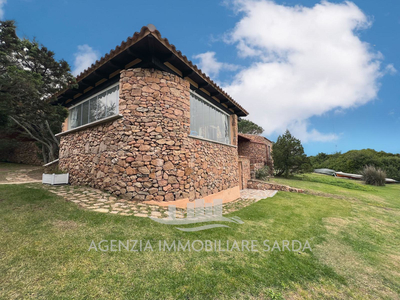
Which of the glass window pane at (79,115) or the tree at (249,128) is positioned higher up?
the tree at (249,128)

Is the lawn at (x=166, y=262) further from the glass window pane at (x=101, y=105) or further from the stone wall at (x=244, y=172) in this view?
the stone wall at (x=244, y=172)

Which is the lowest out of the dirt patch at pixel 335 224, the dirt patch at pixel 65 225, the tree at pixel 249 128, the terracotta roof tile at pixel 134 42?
the dirt patch at pixel 335 224

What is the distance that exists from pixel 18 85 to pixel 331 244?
29.6 ft

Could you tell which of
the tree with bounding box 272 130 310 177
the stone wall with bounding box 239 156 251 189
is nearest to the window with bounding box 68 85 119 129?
the stone wall with bounding box 239 156 251 189

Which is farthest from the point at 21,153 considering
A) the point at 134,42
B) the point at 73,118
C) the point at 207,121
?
the point at 207,121

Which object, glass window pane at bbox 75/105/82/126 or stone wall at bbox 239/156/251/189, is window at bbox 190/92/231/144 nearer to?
stone wall at bbox 239/156/251/189

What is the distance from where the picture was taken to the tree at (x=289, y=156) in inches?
694

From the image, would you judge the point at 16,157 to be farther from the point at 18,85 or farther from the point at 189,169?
the point at 189,169

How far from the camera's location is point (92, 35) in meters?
8.60

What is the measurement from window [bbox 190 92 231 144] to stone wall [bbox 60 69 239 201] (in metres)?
0.56

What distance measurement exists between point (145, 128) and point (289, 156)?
57.2ft

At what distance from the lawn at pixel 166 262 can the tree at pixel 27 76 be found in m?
2.72

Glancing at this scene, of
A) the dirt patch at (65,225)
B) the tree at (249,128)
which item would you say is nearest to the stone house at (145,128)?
the dirt patch at (65,225)

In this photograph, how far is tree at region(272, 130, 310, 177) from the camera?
1762 centimetres
